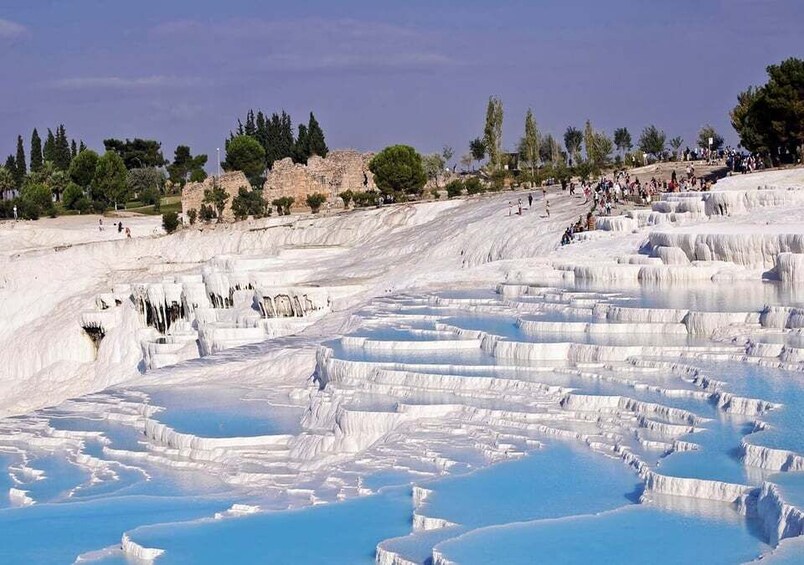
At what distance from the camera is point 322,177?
4078 cm

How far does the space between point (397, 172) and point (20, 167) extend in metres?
20.5

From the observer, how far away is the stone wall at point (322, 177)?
39.5 meters

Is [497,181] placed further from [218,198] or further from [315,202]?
[218,198]

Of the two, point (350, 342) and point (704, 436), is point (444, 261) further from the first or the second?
point (704, 436)

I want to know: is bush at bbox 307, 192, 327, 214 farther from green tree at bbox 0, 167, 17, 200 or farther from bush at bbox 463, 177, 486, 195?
green tree at bbox 0, 167, 17, 200

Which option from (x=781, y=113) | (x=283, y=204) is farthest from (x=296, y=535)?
(x=283, y=204)

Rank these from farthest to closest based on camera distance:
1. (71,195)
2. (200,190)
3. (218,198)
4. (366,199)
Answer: (71,195), (200,190), (218,198), (366,199)

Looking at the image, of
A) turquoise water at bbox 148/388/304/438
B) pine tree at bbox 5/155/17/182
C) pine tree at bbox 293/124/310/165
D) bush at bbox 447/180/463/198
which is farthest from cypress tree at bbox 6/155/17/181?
turquoise water at bbox 148/388/304/438

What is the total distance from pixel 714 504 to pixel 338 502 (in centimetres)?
258

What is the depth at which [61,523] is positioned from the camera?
32.2 feet

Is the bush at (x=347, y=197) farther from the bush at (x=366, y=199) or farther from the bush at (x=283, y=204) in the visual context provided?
the bush at (x=283, y=204)

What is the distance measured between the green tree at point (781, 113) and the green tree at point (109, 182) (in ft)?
71.8

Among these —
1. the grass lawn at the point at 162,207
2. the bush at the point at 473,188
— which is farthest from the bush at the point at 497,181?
the grass lawn at the point at 162,207

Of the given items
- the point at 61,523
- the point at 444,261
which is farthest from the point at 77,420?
the point at 444,261
